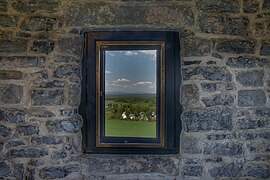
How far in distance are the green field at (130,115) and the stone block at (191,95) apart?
0.27 m

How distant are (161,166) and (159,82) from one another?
2.22ft

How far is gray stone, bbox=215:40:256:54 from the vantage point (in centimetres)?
230

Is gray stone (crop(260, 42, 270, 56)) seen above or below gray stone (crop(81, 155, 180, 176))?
above

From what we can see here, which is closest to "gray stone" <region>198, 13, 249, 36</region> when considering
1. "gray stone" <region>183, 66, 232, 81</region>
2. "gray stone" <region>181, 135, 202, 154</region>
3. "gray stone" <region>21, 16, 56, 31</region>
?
"gray stone" <region>183, 66, 232, 81</region>

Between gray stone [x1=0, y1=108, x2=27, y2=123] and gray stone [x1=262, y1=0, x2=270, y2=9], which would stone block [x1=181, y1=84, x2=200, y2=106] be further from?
gray stone [x1=0, y1=108, x2=27, y2=123]

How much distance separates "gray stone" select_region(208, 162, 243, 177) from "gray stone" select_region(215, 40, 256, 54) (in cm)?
90

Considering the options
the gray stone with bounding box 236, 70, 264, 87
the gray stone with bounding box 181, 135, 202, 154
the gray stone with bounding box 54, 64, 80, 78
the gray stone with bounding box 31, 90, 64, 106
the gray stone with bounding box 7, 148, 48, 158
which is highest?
the gray stone with bounding box 54, 64, 80, 78

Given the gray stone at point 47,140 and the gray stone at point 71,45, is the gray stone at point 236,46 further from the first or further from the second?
the gray stone at point 47,140

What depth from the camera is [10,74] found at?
2.30m

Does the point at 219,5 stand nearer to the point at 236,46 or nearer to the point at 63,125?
the point at 236,46

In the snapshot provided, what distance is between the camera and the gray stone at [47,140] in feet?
7.53

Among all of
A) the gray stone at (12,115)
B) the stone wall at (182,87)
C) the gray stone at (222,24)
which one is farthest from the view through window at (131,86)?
the gray stone at (12,115)

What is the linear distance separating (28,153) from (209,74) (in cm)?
158

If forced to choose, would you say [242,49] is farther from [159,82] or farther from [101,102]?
[101,102]
